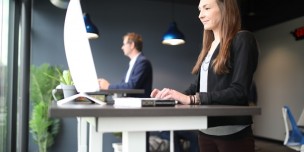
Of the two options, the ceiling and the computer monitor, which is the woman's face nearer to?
the computer monitor

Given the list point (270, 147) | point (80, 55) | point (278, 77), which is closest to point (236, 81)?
point (80, 55)

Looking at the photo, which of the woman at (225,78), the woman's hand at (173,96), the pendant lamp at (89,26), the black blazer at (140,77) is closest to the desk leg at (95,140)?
the woman at (225,78)

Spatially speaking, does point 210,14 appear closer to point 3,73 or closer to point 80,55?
point 80,55

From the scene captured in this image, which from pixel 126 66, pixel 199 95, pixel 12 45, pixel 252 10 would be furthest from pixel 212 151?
pixel 252 10

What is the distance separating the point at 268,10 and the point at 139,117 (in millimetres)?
6053

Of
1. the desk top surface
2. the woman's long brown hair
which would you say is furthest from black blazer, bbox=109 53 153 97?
the desk top surface

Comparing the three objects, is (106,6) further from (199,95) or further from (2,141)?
(199,95)

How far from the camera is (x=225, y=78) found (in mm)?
1268

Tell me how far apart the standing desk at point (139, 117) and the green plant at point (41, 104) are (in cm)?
379

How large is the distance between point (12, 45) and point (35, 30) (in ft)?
5.18

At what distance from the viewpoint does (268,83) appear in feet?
23.4

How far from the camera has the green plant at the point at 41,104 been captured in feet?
14.4

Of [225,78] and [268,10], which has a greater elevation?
[268,10]

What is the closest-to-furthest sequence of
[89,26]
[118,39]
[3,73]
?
[3,73], [89,26], [118,39]
